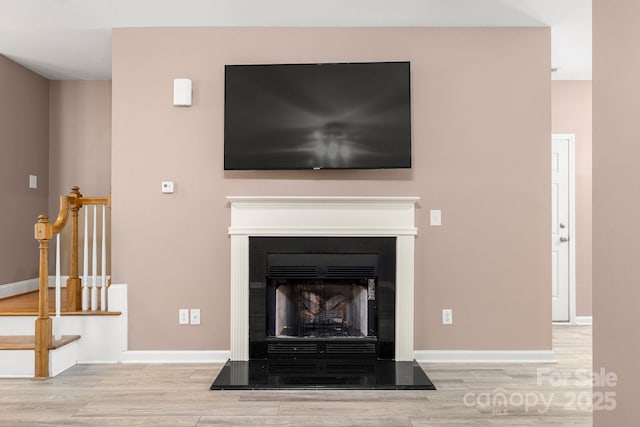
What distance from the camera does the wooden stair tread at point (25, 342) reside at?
11.7ft

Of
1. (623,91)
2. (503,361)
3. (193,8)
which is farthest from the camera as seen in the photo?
(503,361)

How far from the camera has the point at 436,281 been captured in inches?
158

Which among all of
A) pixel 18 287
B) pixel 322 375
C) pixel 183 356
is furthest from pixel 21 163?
pixel 322 375

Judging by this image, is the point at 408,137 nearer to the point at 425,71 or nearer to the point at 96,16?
the point at 425,71

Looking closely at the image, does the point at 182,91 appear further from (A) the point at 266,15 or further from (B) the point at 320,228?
(B) the point at 320,228

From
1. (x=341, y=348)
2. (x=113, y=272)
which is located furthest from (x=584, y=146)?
(x=113, y=272)

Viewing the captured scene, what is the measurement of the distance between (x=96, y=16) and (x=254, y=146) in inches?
59.0

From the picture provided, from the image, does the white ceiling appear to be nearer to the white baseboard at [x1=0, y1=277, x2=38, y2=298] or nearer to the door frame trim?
the door frame trim

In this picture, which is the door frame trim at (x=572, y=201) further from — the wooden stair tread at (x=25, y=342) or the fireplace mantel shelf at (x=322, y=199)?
the wooden stair tread at (x=25, y=342)

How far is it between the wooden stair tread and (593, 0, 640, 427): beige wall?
11.1 ft

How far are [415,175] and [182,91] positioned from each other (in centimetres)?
191

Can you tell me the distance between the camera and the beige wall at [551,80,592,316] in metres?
5.41

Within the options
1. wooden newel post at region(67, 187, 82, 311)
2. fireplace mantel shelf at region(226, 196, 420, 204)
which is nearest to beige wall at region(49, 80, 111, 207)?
wooden newel post at region(67, 187, 82, 311)

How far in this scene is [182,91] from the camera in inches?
155
